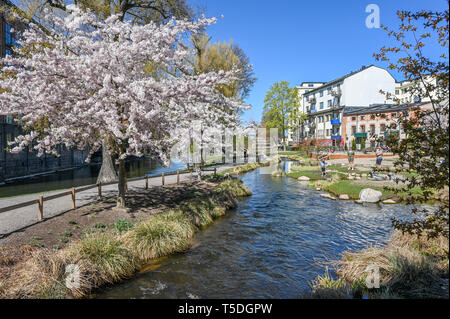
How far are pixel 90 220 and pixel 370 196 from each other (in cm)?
1439

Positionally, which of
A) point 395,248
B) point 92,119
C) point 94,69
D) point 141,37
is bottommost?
point 395,248

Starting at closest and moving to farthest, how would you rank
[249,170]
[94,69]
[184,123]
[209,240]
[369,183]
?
[94,69]
[209,240]
[184,123]
[369,183]
[249,170]

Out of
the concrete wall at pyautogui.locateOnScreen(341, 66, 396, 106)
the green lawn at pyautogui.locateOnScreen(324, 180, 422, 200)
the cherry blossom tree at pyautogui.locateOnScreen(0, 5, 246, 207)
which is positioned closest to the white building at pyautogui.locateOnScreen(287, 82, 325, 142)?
the concrete wall at pyautogui.locateOnScreen(341, 66, 396, 106)

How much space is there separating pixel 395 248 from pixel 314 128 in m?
65.7

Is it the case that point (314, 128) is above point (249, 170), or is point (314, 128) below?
above

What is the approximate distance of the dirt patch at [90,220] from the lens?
8320 mm

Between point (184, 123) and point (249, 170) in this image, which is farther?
point (249, 170)

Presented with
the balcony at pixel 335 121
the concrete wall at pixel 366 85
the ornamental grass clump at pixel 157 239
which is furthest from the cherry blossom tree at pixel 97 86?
the concrete wall at pixel 366 85

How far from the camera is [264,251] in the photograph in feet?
31.0

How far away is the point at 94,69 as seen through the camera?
30.3ft

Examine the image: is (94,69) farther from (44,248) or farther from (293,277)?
(293,277)

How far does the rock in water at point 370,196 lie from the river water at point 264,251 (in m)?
0.75

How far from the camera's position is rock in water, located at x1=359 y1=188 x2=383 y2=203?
1614 centimetres
